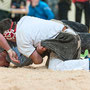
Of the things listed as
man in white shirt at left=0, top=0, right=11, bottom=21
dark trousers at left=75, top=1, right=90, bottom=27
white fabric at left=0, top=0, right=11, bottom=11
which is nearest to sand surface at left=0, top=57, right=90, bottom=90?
dark trousers at left=75, top=1, right=90, bottom=27

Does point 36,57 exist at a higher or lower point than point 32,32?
lower

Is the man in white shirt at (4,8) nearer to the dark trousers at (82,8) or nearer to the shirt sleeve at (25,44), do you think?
the dark trousers at (82,8)

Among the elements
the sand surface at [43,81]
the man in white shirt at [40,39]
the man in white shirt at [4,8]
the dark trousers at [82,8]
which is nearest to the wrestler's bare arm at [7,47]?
the man in white shirt at [40,39]

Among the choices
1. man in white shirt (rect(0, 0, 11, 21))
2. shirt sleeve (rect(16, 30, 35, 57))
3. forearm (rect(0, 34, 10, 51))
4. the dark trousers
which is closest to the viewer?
shirt sleeve (rect(16, 30, 35, 57))

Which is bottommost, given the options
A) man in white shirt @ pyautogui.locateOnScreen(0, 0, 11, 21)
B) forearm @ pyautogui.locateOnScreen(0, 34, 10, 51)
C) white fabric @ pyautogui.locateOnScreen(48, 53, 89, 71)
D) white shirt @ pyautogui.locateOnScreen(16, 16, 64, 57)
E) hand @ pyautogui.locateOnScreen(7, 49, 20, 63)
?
man in white shirt @ pyautogui.locateOnScreen(0, 0, 11, 21)

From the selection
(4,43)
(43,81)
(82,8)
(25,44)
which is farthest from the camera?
(82,8)

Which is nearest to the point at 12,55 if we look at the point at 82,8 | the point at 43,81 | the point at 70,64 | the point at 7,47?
the point at 7,47

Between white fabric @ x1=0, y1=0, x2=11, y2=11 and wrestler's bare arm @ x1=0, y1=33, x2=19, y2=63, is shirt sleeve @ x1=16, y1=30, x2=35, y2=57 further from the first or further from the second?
white fabric @ x1=0, y1=0, x2=11, y2=11

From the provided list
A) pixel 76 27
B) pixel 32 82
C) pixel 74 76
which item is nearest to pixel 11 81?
pixel 32 82

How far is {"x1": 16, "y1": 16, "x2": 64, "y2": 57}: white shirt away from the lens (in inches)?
101

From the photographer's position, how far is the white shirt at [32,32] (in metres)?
2.55

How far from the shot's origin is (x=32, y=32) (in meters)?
2.59

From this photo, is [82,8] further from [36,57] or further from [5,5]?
[36,57]

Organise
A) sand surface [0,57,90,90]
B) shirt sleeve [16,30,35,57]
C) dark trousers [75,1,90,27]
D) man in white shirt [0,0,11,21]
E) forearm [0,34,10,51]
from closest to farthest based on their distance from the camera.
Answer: sand surface [0,57,90,90], shirt sleeve [16,30,35,57], forearm [0,34,10,51], dark trousers [75,1,90,27], man in white shirt [0,0,11,21]
